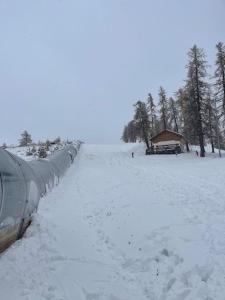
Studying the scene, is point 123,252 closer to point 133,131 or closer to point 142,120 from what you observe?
point 142,120

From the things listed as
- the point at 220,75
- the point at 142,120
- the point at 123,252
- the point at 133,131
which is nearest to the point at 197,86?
the point at 220,75

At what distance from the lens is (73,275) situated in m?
6.89

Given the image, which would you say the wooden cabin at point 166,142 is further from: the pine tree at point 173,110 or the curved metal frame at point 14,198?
the curved metal frame at point 14,198

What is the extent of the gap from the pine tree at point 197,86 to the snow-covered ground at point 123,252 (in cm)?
2919

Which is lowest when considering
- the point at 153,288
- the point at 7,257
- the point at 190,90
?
the point at 153,288

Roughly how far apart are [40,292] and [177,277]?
234 cm

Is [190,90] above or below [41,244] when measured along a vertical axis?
above

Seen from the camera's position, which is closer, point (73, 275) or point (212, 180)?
point (73, 275)

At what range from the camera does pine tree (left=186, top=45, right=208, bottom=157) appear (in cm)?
4166

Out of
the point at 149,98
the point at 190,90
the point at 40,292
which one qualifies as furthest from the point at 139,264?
the point at 149,98

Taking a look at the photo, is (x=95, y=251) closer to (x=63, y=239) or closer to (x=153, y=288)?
(x=63, y=239)

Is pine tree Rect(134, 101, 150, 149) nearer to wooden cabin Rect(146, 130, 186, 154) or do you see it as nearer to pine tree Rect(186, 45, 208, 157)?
wooden cabin Rect(146, 130, 186, 154)

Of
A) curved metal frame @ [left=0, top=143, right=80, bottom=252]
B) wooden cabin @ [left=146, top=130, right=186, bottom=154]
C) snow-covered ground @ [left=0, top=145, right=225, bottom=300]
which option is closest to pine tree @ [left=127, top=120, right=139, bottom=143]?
wooden cabin @ [left=146, top=130, right=186, bottom=154]

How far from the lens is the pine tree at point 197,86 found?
41656 millimetres
